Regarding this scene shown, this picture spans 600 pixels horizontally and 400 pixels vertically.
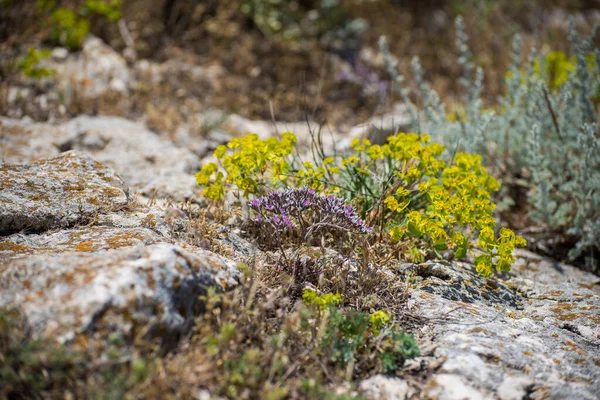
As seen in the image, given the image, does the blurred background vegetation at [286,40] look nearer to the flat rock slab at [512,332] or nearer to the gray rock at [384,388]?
the flat rock slab at [512,332]

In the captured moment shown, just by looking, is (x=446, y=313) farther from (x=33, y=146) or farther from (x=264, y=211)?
(x=33, y=146)

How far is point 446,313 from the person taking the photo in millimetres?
2416

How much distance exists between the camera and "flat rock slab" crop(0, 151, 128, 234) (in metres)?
2.50

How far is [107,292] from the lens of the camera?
1800mm

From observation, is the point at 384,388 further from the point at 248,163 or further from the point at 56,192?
the point at 56,192

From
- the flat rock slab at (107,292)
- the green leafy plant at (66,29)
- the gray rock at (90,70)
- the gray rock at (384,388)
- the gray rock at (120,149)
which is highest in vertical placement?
the green leafy plant at (66,29)

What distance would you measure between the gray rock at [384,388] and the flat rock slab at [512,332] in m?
0.10

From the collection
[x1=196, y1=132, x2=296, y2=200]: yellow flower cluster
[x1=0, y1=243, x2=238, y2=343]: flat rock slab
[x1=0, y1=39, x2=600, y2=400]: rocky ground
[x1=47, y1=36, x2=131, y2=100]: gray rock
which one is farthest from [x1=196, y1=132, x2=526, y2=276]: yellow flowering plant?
[x1=47, y1=36, x2=131, y2=100]: gray rock

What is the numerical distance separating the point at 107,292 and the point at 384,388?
4.22 ft

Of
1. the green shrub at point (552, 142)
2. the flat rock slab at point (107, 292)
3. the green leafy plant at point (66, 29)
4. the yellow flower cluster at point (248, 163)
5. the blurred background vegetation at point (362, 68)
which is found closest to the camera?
the flat rock slab at point (107, 292)

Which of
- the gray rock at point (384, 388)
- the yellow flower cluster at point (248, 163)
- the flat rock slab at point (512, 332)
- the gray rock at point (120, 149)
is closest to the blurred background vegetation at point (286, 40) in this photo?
the gray rock at point (120, 149)

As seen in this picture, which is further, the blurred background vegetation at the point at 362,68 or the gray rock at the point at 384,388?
the blurred background vegetation at the point at 362,68

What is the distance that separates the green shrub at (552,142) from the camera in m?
3.36

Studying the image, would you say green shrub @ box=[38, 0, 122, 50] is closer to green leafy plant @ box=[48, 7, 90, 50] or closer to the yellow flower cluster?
green leafy plant @ box=[48, 7, 90, 50]
